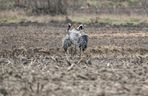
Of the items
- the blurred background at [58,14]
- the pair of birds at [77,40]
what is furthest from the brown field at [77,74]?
the blurred background at [58,14]

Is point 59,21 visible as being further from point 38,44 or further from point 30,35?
point 38,44

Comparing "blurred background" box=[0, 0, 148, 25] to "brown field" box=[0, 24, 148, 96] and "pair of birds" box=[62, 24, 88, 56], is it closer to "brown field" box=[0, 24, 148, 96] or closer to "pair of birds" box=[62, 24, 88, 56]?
"brown field" box=[0, 24, 148, 96]

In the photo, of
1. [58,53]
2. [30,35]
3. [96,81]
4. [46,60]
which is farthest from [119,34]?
[96,81]

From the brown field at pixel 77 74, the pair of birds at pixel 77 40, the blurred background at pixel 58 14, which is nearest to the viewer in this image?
the brown field at pixel 77 74

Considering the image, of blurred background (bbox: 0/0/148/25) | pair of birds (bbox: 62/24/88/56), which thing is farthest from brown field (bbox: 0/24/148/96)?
blurred background (bbox: 0/0/148/25)

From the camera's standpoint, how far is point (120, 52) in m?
17.2

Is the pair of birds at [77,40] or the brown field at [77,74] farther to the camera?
the pair of birds at [77,40]

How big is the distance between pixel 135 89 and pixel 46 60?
19.5 feet

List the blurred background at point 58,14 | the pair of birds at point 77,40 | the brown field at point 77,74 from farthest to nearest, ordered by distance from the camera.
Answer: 1. the blurred background at point 58,14
2. the pair of birds at point 77,40
3. the brown field at point 77,74

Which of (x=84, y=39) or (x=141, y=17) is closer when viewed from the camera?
(x=84, y=39)

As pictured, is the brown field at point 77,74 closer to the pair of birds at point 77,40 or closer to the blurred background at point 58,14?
the pair of birds at point 77,40

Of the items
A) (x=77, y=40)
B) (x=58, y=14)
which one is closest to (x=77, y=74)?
(x=77, y=40)

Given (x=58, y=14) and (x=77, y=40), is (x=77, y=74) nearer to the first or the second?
(x=77, y=40)

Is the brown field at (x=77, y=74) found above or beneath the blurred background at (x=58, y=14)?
above
